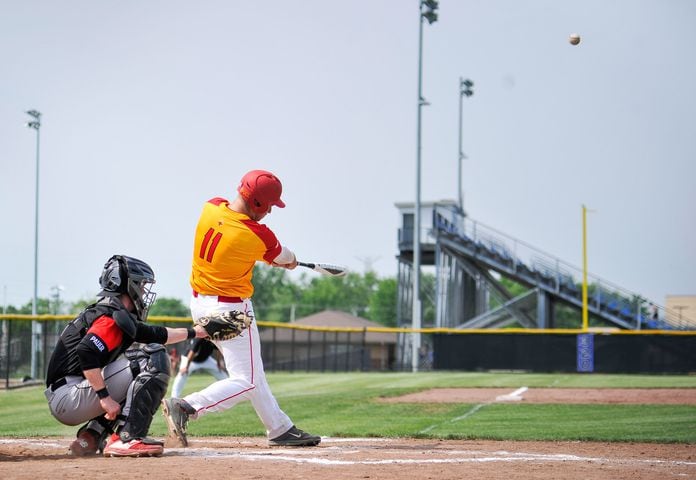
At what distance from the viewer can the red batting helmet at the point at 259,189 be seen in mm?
6918

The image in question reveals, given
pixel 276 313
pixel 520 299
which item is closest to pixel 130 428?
pixel 520 299

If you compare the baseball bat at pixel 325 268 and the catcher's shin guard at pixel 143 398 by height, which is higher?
the baseball bat at pixel 325 268

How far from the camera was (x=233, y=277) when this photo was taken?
691cm

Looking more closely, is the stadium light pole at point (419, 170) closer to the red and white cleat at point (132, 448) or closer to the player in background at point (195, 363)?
the player in background at point (195, 363)

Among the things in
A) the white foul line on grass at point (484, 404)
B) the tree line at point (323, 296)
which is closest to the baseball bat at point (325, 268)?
the white foul line on grass at point (484, 404)

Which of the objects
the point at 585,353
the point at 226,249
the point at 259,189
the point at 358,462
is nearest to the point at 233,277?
the point at 226,249

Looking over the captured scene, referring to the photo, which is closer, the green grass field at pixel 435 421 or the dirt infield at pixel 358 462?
the dirt infield at pixel 358 462

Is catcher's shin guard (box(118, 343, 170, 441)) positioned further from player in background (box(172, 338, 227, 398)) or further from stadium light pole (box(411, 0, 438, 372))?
stadium light pole (box(411, 0, 438, 372))

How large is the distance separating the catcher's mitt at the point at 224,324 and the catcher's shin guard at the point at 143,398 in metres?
0.52

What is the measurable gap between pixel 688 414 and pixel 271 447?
298 inches

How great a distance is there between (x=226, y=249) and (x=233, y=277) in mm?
255

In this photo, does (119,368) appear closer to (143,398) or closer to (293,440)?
(143,398)

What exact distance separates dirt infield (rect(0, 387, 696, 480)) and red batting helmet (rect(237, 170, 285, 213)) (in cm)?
191

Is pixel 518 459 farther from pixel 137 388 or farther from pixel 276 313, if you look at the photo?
pixel 276 313
